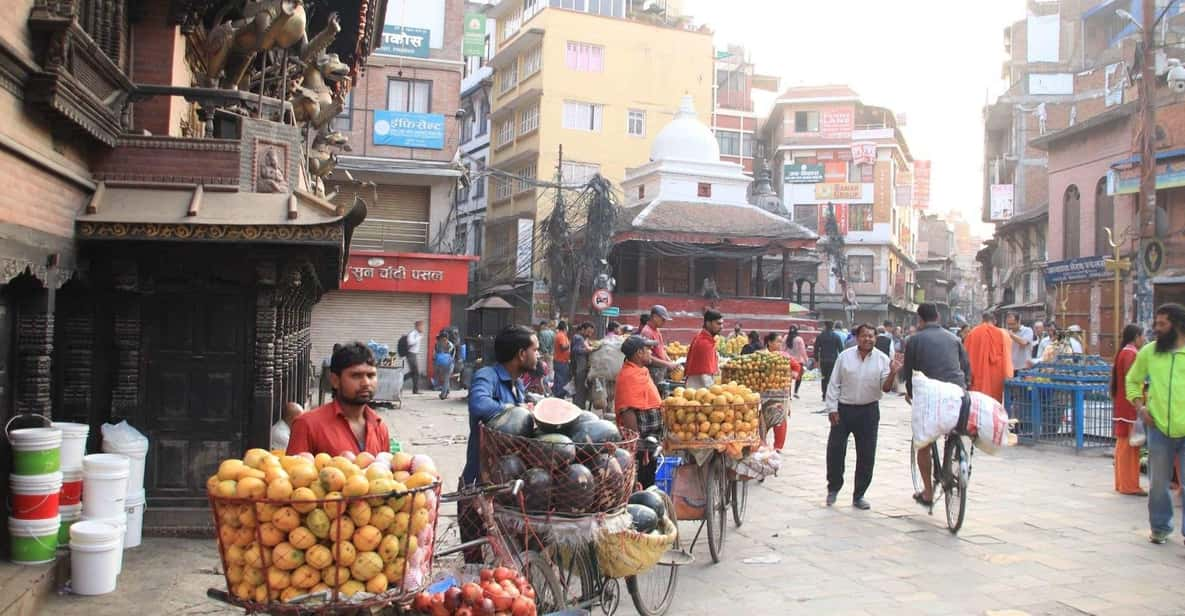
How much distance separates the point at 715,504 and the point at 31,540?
15.9 ft

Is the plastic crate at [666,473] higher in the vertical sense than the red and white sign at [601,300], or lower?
lower

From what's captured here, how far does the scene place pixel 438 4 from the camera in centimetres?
3278

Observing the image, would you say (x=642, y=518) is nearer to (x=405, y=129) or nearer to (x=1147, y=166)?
(x=1147, y=166)

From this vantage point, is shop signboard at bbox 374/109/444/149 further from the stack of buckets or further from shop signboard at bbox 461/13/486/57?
the stack of buckets

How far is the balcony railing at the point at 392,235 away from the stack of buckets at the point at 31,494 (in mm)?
23714

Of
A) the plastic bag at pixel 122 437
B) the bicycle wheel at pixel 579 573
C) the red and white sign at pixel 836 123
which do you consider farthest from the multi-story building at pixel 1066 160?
the plastic bag at pixel 122 437

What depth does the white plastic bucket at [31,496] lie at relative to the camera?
6.26m

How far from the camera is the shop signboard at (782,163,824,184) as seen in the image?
2474 inches

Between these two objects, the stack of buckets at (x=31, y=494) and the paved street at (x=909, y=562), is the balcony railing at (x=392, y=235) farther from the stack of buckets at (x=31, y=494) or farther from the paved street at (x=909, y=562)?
the stack of buckets at (x=31, y=494)

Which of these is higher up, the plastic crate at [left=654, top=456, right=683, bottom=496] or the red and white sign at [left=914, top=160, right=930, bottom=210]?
the red and white sign at [left=914, top=160, right=930, bottom=210]

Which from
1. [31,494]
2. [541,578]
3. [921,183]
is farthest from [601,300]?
[921,183]

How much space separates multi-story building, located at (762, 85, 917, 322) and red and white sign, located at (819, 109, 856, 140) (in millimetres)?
64

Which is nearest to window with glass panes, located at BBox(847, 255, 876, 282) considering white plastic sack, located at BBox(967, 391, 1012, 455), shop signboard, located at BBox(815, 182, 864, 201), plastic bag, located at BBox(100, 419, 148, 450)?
shop signboard, located at BBox(815, 182, 864, 201)

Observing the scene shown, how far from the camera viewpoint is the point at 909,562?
7656 millimetres
